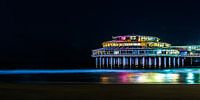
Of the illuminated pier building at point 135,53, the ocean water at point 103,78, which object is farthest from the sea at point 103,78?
the illuminated pier building at point 135,53

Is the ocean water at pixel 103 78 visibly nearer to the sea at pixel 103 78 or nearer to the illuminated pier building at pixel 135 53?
the sea at pixel 103 78

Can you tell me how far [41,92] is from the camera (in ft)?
54.1

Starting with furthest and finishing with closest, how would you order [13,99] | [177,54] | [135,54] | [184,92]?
1. [177,54]
2. [135,54]
3. [184,92]
4. [13,99]

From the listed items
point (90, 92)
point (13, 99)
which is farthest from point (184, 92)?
point (13, 99)

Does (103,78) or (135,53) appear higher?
(135,53)

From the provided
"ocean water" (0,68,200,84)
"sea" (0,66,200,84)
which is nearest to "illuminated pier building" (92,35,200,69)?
"sea" (0,66,200,84)

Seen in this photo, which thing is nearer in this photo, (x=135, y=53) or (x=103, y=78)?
(x=103, y=78)


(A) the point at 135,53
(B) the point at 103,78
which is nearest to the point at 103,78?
(B) the point at 103,78

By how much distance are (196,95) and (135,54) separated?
5305 inches

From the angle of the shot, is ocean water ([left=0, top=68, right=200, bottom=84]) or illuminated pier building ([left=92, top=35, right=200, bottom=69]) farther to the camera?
illuminated pier building ([left=92, top=35, right=200, bottom=69])

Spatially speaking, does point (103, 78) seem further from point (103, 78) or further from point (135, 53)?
point (135, 53)

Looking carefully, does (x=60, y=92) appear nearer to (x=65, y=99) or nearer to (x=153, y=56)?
(x=65, y=99)

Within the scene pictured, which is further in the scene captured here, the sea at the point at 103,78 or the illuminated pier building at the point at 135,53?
the illuminated pier building at the point at 135,53

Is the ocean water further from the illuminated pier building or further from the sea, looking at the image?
the illuminated pier building
